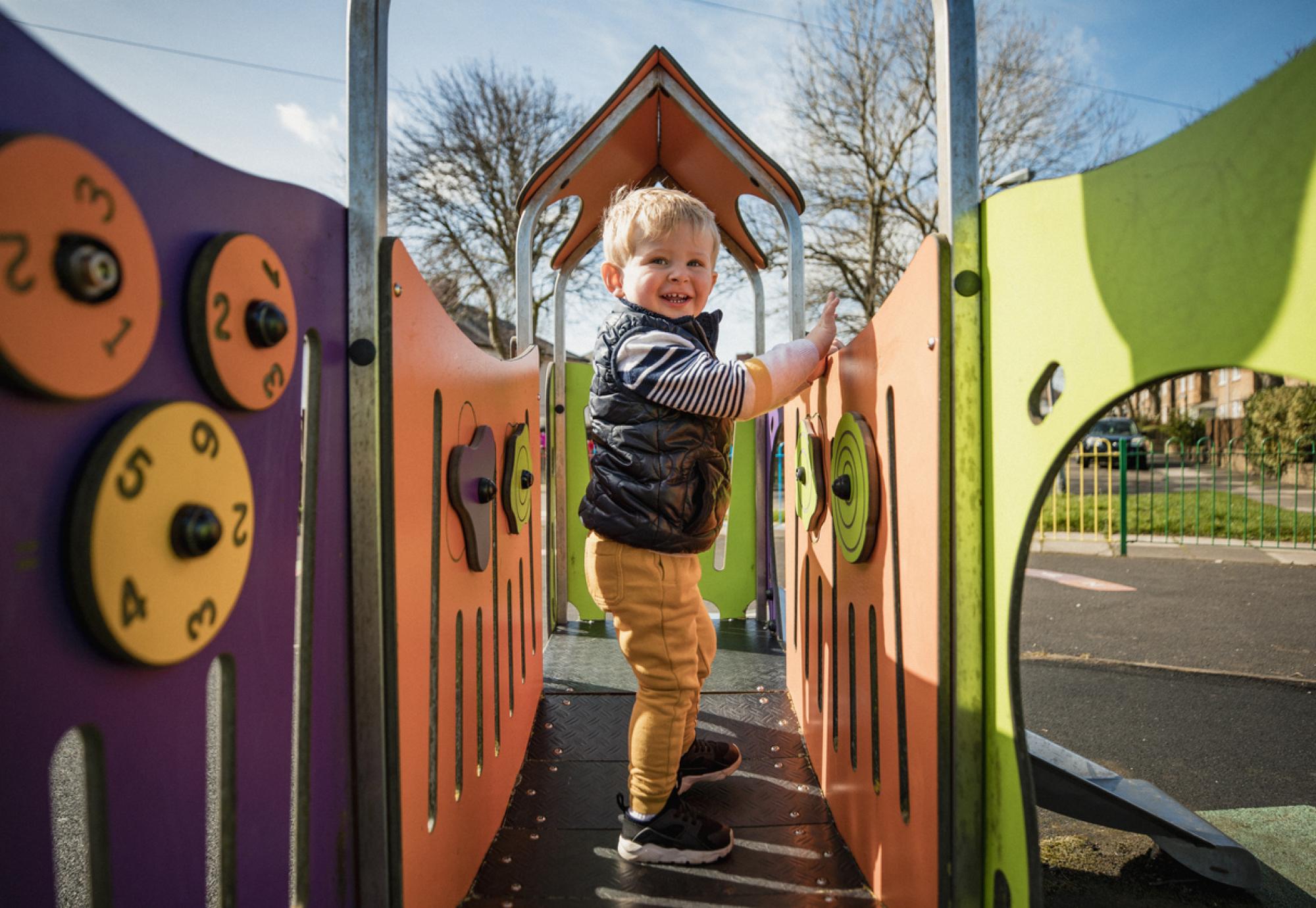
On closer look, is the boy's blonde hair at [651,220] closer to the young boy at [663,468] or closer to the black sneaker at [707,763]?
the young boy at [663,468]

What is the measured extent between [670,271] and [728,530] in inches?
79.7

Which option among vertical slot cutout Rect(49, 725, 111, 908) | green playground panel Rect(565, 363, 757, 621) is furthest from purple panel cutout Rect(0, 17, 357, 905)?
green playground panel Rect(565, 363, 757, 621)

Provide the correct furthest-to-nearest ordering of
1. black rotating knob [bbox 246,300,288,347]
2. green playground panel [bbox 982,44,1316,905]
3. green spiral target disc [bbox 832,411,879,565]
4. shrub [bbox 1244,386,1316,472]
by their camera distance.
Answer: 1. shrub [bbox 1244,386,1316,472]
2. green spiral target disc [bbox 832,411,879,565]
3. black rotating knob [bbox 246,300,288,347]
4. green playground panel [bbox 982,44,1316,905]

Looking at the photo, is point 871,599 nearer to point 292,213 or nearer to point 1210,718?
point 292,213

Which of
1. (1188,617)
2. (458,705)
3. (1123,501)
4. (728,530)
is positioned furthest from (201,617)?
(1123,501)

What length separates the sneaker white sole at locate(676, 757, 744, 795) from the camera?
1834 mm

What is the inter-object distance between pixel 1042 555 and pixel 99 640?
7.52 meters

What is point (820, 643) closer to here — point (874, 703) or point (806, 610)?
point (806, 610)

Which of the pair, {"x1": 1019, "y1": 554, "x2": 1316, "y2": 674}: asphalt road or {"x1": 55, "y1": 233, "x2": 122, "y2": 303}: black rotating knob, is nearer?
{"x1": 55, "y1": 233, "x2": 122, "y2": 303}: black rotating knob

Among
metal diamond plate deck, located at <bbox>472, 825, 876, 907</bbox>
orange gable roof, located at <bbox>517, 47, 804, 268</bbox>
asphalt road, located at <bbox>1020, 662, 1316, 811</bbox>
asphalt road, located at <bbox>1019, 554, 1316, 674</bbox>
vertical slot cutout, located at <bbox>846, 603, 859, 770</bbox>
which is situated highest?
orange gable roof, located at <bbox>517, 47, 804, 268</bbox>

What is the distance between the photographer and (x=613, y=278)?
1.90 metres

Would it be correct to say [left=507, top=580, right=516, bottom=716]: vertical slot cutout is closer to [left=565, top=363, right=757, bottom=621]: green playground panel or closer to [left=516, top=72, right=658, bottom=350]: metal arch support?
[left=516, top=72, right=658, bottom=350]: metal arch support

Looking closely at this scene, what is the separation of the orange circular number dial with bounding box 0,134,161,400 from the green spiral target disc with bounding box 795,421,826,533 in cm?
151

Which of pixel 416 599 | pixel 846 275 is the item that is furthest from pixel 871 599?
pixel 846 275
